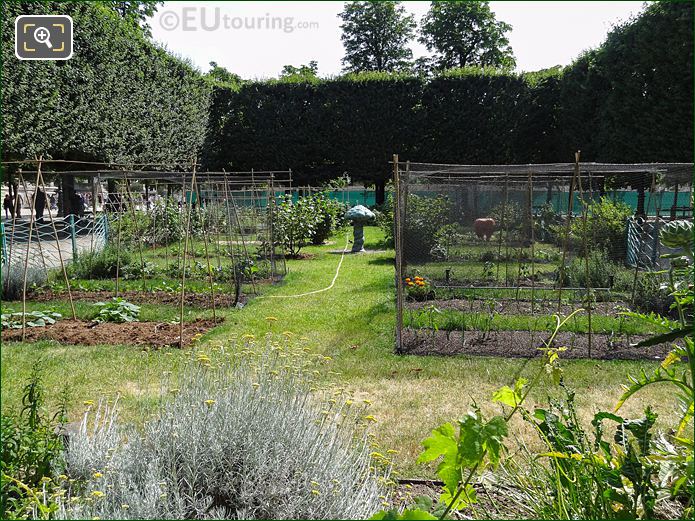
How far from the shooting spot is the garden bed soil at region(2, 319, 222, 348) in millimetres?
6543

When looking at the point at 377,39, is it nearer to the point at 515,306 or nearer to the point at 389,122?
the point at 389,122

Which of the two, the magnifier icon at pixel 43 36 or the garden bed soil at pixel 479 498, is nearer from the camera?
the garden bed soil at pixel 479 498

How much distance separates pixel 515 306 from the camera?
324 inches

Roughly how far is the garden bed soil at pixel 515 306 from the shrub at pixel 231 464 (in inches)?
193

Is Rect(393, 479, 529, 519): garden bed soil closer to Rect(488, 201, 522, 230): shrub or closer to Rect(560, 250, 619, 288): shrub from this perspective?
Rect(560, 250, 619, 288): shrub

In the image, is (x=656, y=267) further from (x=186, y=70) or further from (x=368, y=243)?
(x=186, y=70)

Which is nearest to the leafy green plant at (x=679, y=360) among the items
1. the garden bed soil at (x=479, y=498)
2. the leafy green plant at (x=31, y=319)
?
the garden bed soil at (x=479, y=498)

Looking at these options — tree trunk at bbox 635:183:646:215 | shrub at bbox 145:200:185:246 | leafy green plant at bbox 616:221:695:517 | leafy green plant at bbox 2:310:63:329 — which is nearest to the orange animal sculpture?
tree trunk at bbox 635:183:646:215

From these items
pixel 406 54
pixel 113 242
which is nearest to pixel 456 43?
pixel 406 54

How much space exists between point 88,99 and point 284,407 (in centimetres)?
1635

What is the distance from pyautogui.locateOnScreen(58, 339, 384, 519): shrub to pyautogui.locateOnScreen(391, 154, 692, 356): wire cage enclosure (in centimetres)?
354

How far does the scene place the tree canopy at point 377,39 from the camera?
25.1 meters

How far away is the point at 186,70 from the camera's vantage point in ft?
74.1

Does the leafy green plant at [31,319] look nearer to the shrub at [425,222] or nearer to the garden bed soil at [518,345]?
the garden bed soil at [518,345]
